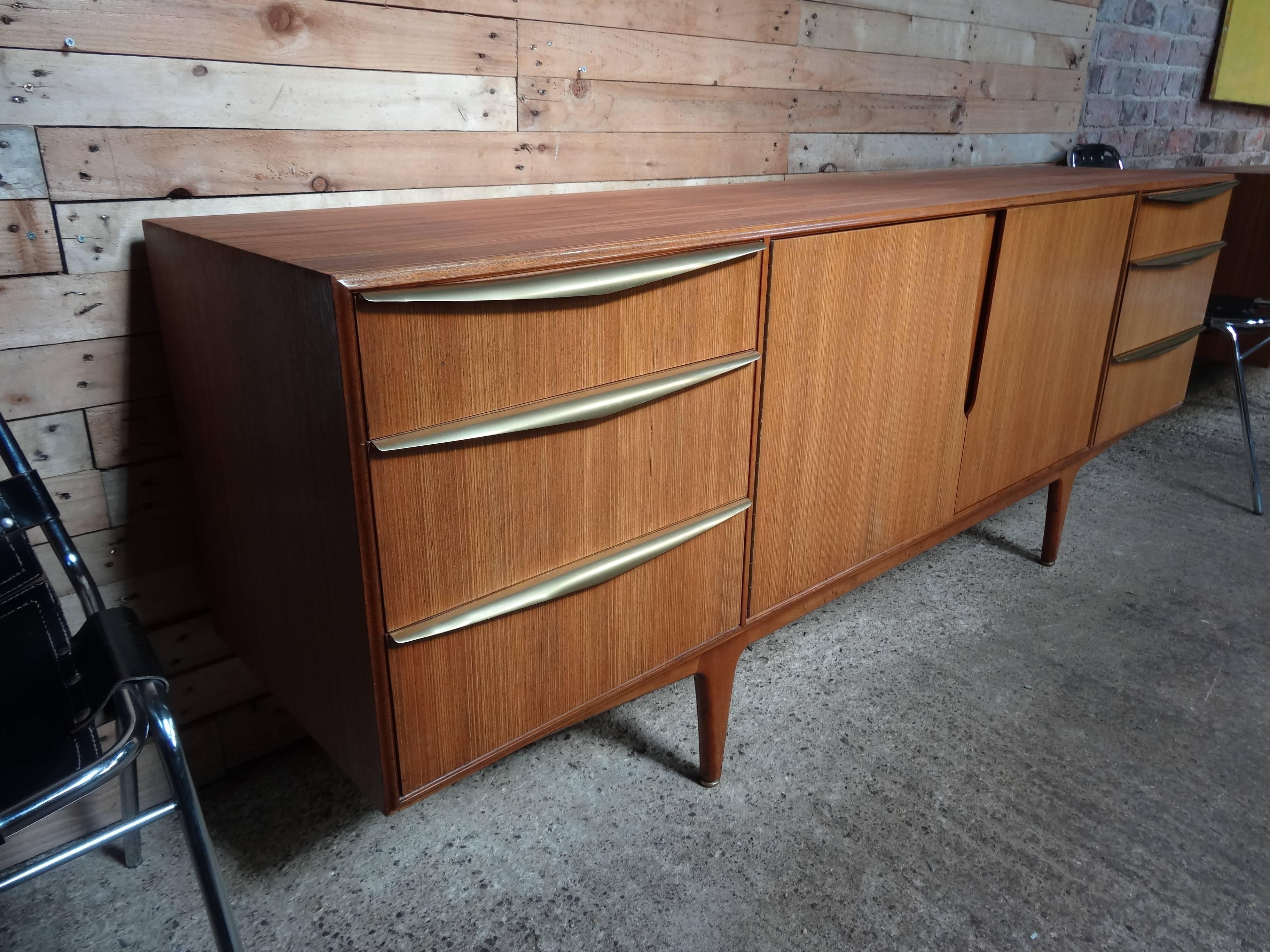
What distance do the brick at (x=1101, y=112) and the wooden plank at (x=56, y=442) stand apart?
2.82 m

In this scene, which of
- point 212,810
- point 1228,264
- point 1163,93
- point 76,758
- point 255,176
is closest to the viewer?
point 76,758

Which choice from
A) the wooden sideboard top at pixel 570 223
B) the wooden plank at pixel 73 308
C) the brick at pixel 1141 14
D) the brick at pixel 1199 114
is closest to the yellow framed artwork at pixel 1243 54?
the brick at pixel 1199 114

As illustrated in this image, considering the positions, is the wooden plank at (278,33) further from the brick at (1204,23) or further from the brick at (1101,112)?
the brick at (1204,23)

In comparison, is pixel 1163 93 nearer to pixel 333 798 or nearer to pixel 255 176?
pixel 255 176

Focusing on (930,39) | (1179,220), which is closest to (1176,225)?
(1179,220)

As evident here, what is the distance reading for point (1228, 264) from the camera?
2869mm

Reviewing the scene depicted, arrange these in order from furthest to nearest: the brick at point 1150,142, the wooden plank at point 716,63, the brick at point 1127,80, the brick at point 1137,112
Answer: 1. the brick at point 1150,142
2. the brick at point 1137,112
3. the brick at point 1127,80
4. the wooden plank at point 716,63

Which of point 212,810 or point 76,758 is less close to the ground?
point 76,758

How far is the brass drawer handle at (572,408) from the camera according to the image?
0.84 m

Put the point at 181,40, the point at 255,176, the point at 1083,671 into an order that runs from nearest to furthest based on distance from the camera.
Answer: the point at 181,40 < the point at 255,176 < the point at 1083,671

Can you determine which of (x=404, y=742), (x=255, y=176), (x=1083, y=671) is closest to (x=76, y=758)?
(x=404, y=742)

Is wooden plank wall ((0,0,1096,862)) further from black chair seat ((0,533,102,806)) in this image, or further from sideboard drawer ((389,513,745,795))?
sideboard drawer ((389,513,745,795))

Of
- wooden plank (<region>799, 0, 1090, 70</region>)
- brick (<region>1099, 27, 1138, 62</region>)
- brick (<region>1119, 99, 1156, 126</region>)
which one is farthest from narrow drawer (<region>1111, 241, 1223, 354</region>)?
brick (<region>1119, 99, 1156, 126</region>)

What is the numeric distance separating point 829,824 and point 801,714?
260 mm
